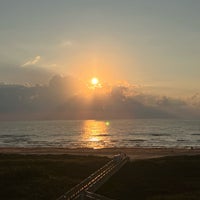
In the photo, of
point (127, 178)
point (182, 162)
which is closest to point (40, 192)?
point (127, 178)

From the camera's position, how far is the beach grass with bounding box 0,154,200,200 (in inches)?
1152

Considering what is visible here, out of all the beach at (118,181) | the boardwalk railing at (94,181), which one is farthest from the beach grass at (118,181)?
the boardwalk railing at (94,181)

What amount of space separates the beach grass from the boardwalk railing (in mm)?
525

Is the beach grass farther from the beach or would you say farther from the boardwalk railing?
the boardwalk railing

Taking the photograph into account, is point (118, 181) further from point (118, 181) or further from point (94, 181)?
point (94, 181)

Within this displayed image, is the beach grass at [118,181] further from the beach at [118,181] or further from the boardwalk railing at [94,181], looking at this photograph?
the boardwalk railing at [94,181]

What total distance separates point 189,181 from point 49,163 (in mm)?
17421

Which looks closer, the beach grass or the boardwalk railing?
the boardwalk railing

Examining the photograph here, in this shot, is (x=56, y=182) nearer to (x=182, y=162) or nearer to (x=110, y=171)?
(x=110, y=171)

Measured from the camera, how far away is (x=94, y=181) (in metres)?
31.4

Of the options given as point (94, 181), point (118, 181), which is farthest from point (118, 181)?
point (94, 181)

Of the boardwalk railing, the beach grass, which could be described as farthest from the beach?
the boardwalk railing

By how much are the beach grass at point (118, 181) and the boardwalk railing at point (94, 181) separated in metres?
0.53

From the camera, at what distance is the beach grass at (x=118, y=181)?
1152 inches
